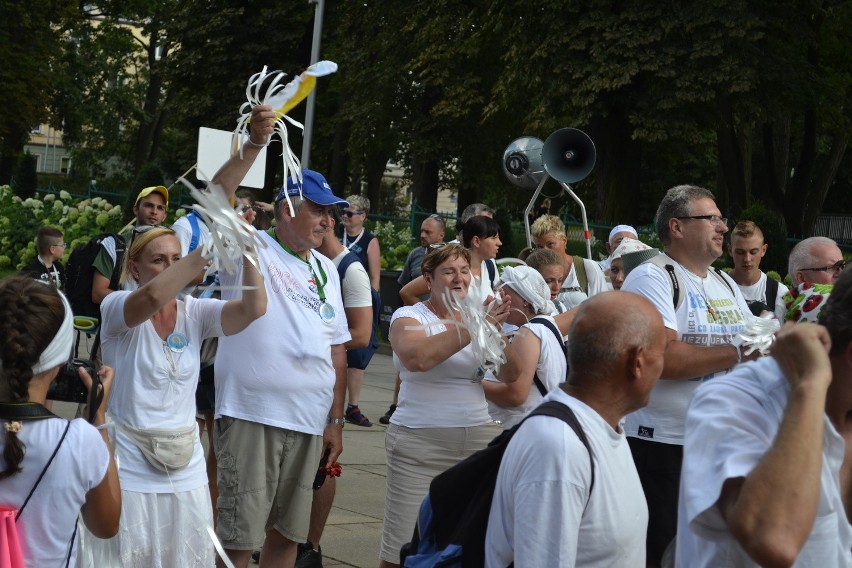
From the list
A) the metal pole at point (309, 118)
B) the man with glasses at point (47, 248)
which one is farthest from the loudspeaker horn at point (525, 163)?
the metal pole at point (309, 118)

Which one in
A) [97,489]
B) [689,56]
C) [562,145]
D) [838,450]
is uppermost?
[689,56]

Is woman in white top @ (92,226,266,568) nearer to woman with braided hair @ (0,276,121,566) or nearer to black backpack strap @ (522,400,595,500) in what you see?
woman with braided hair @ (0,276,121,566)

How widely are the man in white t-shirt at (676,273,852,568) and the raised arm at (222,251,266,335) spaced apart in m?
2.48

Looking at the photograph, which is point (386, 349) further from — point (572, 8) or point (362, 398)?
point (572, 8)

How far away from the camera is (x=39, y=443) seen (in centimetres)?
298

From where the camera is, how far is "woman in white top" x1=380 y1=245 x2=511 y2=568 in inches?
198

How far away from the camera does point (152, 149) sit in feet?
167

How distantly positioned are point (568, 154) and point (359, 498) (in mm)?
4329

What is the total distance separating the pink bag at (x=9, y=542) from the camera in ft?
9.52

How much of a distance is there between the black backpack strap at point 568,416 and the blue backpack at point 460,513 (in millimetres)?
14

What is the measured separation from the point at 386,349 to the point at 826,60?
1641cm

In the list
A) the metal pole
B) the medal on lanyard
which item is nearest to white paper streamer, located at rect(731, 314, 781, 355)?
the medal on lanyard

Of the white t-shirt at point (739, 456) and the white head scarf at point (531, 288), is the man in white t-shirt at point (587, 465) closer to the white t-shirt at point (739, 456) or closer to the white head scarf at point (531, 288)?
the white t-shirt at point (739, 456)

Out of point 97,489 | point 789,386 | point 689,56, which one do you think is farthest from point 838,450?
point 689,56
